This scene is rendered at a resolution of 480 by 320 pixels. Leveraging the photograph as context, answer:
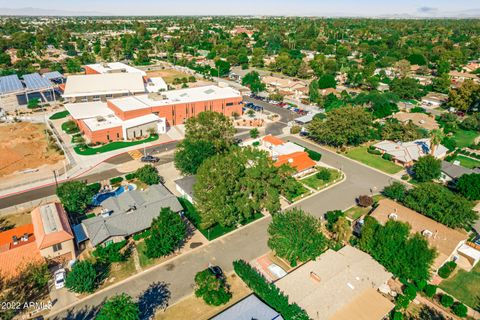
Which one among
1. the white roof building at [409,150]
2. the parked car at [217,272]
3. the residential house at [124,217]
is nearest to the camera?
the parked car at [217,272]

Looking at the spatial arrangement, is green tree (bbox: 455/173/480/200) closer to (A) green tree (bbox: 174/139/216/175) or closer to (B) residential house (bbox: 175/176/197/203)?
(A) green tree (bbox: 174/139/216/175)

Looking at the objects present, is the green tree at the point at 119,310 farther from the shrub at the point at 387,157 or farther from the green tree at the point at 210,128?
the shrub at the point at 387,157

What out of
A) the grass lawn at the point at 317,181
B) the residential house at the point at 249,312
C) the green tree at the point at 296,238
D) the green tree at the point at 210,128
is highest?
the green tree at the point at 210,128

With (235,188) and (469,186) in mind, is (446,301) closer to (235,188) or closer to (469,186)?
(469,186)

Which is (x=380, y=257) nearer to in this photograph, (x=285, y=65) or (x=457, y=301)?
(x=457, y=301)

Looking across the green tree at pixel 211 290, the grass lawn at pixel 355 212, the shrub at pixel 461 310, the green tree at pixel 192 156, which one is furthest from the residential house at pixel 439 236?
the green tree at pixel 192 156

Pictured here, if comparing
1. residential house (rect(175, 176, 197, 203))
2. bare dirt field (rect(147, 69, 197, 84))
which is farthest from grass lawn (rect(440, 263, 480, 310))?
bare dirt field (rect(147, 69, 197, 84))

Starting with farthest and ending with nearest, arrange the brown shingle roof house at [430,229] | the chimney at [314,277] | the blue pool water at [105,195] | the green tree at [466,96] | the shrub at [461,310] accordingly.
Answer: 1. the green tree at [466,96]
2. the blue pool water at [105,195]
3. the brown shingle roof house at [430,229]
4. the chimney at [314,277]
5. the shrub at [461,310]
